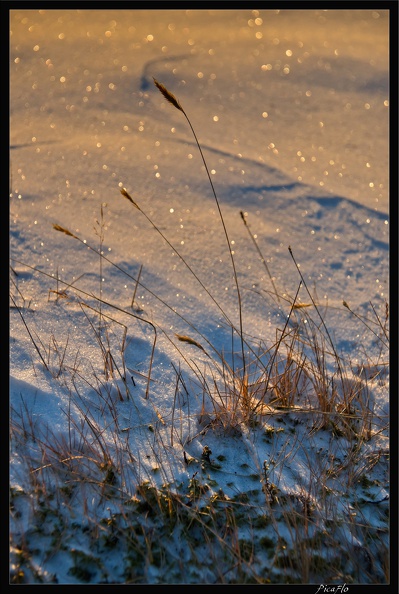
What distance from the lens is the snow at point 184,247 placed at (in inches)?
52.9

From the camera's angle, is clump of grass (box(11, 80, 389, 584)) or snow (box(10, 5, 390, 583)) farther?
snow (box(10, 5, 390, 583))

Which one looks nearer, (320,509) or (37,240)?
(320,509)

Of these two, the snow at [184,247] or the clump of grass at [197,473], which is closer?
the clump of grass at [197,473]

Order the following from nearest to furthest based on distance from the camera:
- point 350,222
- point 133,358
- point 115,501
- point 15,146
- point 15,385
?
point 115,501, point 15,385, point 133,358, point 350,222, point 15,146

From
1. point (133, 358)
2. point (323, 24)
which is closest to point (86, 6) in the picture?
point (323, 24)

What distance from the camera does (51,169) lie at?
248 centimetres

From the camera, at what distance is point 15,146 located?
259 cm

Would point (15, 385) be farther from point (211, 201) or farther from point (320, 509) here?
point (211, 201)

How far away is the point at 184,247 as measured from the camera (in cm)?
216

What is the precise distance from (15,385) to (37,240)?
0.76m

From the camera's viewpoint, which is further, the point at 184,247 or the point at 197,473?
the point at 184,247

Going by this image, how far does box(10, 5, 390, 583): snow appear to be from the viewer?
4.41 feet

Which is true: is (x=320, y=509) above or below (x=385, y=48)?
below
